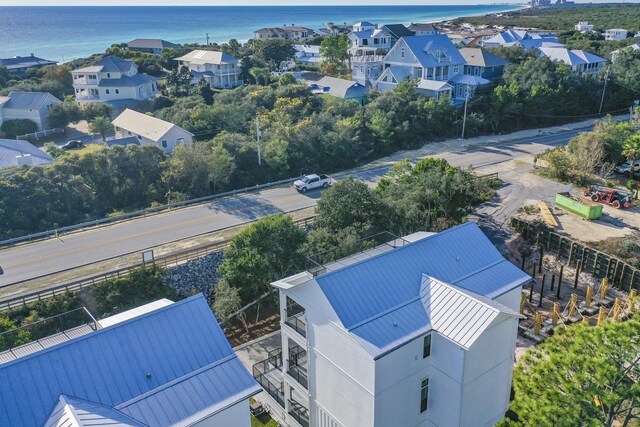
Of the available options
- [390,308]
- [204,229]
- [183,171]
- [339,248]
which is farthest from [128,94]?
[390,308]

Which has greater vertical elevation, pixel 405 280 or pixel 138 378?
pixel 405 280

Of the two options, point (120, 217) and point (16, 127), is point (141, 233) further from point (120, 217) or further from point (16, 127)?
point (16, 127)

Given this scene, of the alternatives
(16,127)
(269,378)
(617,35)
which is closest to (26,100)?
(16,127)

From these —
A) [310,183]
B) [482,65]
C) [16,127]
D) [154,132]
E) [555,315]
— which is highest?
[482,65]

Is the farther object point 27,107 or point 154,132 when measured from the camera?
point 27,107

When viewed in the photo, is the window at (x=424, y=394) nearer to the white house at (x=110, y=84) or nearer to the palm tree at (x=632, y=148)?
the palm tree at (x=632, y=148)

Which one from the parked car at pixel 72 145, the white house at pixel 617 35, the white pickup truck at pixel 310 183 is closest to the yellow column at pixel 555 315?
the white pickup truck at pixel 310 183

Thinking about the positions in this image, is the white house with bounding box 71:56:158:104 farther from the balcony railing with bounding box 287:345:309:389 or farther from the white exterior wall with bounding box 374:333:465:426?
→ the white exterior wall with bounding box 374:333:465:426
